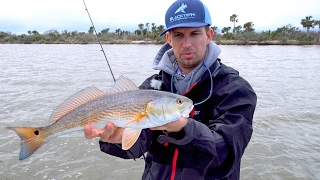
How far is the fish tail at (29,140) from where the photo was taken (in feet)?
7.97

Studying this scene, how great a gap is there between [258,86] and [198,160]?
12.8 m

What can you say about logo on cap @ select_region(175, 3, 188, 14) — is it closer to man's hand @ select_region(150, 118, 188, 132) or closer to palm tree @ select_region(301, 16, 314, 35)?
man's hand @ select_region(150, 118, 188, 132)

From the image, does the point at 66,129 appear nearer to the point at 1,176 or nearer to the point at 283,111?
the point at 1,176

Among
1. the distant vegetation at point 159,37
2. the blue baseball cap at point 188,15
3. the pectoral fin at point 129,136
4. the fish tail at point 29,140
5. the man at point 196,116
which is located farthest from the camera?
the distant vegetation at point 159,37

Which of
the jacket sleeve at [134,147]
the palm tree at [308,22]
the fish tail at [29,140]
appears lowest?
the jacket sleeve at [134,147]

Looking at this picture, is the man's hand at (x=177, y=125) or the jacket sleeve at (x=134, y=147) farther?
the jacket sleeve at (x=134, y=147)

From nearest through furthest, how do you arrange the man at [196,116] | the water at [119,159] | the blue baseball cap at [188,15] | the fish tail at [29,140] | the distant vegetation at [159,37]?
the man at [196,116]
the fish tail at [29,140]
the blue baseball cap at [188,15]
the water at [119,159]
the distant vegetation at [159,37]

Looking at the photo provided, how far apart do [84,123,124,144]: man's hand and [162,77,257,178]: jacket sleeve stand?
1.47ft

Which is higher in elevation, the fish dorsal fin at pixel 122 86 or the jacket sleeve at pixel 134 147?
the fish dorsal fin at pixel 122 86

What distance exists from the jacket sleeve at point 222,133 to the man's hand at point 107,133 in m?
0.45

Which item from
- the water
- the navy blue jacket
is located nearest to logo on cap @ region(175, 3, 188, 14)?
the navy blue jacket

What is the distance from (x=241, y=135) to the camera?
7.55ft

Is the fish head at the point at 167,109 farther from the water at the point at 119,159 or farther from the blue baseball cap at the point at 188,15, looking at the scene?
the water at the point at 119,159

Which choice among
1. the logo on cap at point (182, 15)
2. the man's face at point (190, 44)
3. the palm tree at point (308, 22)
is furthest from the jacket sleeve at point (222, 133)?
the palm tree at point (308, 22)
